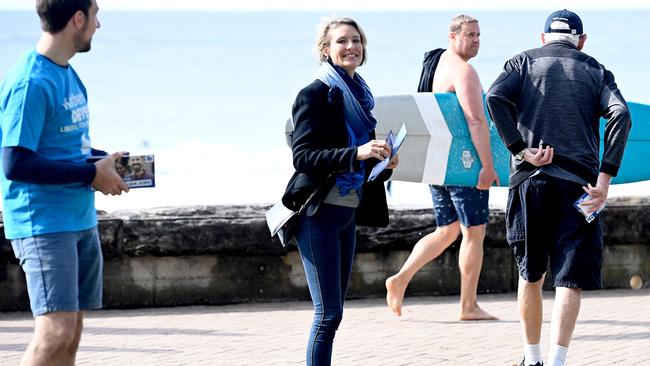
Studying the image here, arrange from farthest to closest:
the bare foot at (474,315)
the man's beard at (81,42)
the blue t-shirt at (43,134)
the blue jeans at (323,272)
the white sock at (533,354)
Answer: the bare foot at (474,315)
the white sock at (533,354)
the blue jeans at (323,272)
the man's beard at (81,42)
the blue t-shirt at (43,134)

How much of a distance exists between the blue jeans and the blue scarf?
122 millimetres

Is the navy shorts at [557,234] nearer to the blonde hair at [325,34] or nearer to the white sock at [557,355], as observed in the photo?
the white sock at [557,355]

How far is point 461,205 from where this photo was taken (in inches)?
303

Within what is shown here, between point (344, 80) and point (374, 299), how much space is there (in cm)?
328

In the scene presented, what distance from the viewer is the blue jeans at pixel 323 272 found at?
16.9ft

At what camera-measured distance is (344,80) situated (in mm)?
5273

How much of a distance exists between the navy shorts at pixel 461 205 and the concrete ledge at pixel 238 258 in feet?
1.79

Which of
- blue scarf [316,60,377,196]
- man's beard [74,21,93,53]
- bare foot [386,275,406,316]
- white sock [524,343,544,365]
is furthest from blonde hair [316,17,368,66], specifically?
bare foot [386,275,406,316]

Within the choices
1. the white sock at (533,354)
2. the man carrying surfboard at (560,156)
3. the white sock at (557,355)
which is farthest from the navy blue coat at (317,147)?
the white sock at (533,354)

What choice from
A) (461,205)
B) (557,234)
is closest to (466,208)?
(461,205)

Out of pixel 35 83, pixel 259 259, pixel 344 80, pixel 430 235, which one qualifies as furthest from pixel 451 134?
pixel 35 83

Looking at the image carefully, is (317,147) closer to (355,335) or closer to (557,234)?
(557,234)

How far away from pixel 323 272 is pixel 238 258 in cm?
300

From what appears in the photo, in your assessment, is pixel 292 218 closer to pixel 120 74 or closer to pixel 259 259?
pixel 259 259
